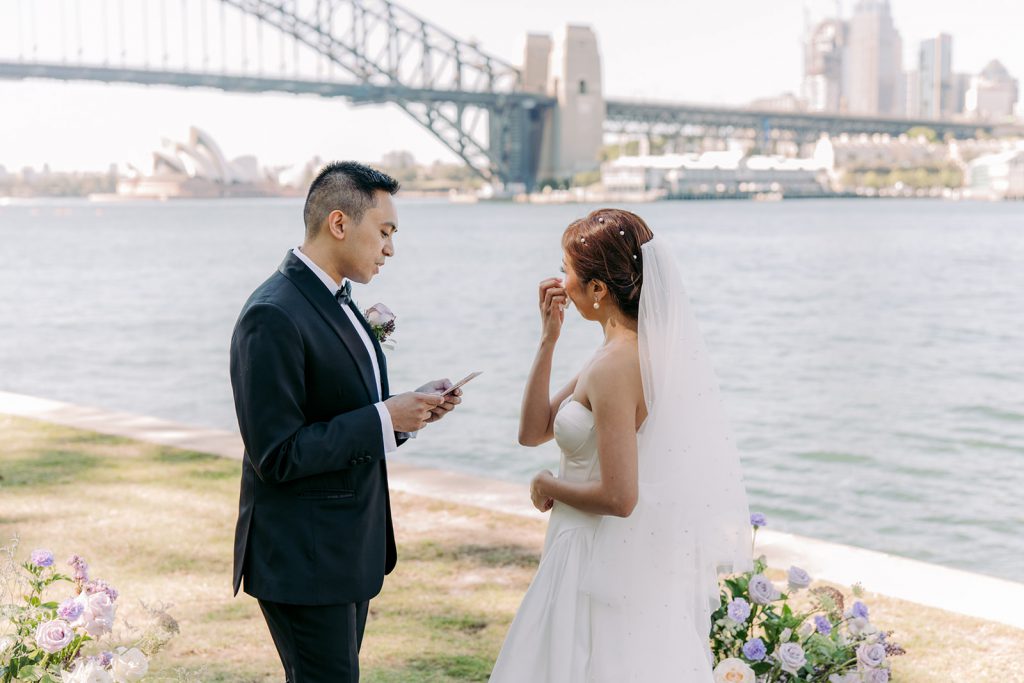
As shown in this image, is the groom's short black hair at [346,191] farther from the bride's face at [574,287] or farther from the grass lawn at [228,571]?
the grass lawn at [228,571]

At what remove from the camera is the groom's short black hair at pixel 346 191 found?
1.98 meters

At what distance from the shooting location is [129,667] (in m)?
2.01

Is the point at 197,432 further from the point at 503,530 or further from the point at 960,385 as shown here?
the point at 960,385

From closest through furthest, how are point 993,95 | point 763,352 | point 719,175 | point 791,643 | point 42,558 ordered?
point 42,558 < point 791,643 < point 763,352 < point 719,175 < point 993,95

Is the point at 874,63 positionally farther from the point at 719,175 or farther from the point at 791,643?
the point at 791,643

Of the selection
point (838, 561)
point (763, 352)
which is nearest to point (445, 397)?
point (838, 561)

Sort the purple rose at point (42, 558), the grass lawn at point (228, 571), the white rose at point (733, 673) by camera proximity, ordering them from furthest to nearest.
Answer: the grass lawn at point (228, 571) < the white rose at point (733, 673) < the purple rose at point (42, 558)

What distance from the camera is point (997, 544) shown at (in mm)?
6785

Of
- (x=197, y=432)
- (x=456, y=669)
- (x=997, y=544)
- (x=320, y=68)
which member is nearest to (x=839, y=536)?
(x=997, y=544)

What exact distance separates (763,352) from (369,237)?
583 inches

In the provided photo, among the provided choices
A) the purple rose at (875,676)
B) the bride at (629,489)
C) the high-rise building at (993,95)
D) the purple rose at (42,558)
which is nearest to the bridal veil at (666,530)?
the bride at (629,489)

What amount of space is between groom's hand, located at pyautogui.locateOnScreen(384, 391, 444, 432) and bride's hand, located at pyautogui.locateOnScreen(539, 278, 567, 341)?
0.28 m

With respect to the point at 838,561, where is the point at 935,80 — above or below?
above

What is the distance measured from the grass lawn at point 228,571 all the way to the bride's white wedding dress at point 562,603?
2.57 feet
